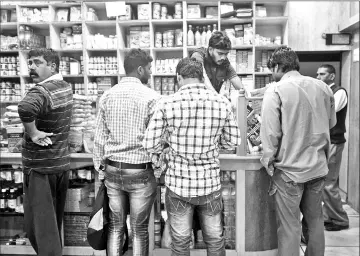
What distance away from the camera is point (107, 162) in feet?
8.68

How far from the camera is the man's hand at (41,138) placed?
2.66m

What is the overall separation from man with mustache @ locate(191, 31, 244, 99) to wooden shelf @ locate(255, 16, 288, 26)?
7.92ft

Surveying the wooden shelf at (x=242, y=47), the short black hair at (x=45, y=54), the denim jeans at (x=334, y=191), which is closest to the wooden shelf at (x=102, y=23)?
the wooden shelf at (x=242, y=47)

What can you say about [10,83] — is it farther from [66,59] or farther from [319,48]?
[319,48]

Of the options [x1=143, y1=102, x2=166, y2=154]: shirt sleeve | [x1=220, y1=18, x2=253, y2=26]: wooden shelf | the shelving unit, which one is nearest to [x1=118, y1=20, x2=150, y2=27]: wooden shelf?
the shelving unit

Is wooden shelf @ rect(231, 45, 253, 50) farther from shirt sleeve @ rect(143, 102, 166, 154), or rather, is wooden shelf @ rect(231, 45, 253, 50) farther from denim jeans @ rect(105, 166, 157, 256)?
shirt sleeve @ rect(143, 102, 166, 154)

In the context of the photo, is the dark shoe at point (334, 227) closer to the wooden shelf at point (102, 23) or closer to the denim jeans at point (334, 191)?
the denim jeans at point (334, 191)

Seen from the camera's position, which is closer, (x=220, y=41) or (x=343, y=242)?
(x=220, y=41)

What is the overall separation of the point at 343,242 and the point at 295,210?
1508 mm

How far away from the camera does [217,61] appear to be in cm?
311

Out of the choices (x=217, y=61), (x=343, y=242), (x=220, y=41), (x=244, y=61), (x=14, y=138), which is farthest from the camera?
(x=244, y=61)

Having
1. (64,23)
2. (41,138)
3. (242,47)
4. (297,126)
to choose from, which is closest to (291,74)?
(297,126)

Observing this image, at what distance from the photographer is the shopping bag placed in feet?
8.72

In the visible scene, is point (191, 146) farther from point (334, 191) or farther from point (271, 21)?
point (271, 21)
